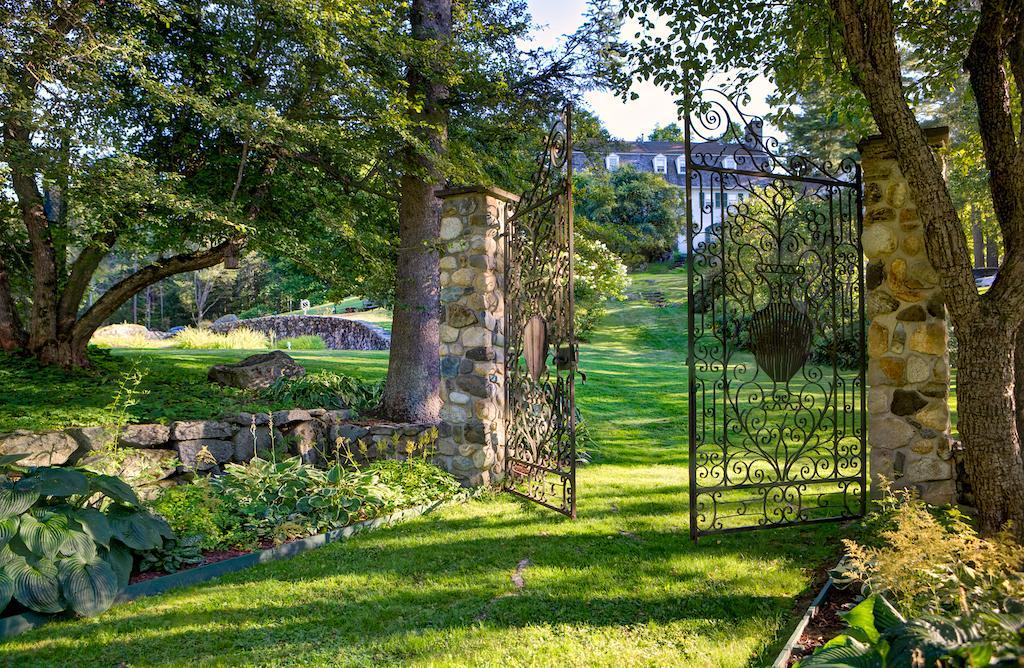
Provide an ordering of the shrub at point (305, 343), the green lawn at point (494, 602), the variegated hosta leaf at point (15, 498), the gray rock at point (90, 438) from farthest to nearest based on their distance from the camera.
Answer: the shrub at point (305, 343) < the gray rock at point (90, 438) < the variegated hosta leaf at point (15, 498) < the green lawn at point (494, 602)

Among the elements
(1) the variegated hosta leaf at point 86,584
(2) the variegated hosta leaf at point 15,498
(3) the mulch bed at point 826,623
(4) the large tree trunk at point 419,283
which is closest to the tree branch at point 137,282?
(4) the large tree trunk at point 419,283

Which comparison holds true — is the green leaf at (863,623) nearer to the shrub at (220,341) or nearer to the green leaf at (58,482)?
the green leaf at (58,482)

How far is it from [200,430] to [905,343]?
18.2 feet

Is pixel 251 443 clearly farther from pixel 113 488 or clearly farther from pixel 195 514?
pixel 113 488

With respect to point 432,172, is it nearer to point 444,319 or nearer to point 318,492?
point 444,319

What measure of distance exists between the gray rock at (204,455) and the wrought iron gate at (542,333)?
2.52 metres

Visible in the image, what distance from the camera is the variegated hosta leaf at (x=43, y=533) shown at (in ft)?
10.8

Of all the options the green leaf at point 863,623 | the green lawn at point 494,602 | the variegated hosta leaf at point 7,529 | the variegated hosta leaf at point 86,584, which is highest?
the variegated hosta leaf at point 7,529

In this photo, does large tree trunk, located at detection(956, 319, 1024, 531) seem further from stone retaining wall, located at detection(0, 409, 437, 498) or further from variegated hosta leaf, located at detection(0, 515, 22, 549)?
variegated hosta leaf, located at detection(0, 515, 22, 549)

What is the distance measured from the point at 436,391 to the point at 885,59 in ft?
17.2

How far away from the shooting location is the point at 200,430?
578 centimetres

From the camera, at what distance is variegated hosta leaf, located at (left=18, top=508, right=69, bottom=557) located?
3.30 meters

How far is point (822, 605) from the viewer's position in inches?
127

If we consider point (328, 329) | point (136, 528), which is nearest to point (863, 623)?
point (136, 528)
